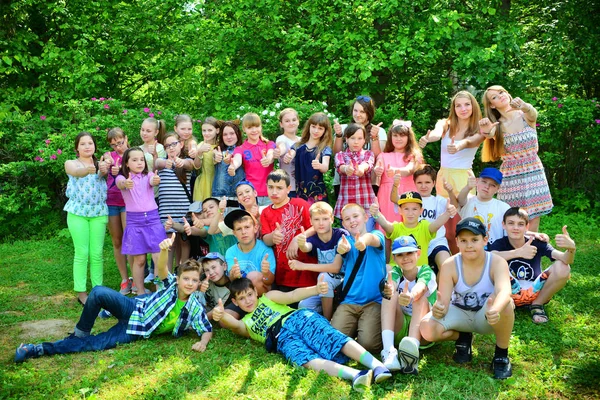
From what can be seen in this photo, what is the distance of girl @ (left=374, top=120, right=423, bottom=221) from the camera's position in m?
5.88

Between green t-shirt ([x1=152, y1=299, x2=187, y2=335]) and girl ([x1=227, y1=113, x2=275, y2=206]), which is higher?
girl ([x1=227, y1=113, x2=275, y2=206])

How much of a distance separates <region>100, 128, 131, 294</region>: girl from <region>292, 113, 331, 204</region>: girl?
1891 mm

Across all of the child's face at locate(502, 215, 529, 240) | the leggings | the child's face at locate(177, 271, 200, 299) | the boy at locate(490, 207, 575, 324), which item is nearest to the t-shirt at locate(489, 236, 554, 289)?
the boy at locate(490, 207, 575, 324)

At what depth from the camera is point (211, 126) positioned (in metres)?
6.46

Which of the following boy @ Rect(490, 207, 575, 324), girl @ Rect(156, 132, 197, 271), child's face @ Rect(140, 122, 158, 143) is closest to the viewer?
boy @ Rect(490, 207, 575, 324)

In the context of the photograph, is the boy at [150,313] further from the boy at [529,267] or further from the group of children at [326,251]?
the boy at [529,267]

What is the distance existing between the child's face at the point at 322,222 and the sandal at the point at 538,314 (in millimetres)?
1878

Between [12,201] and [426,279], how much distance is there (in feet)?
23.5

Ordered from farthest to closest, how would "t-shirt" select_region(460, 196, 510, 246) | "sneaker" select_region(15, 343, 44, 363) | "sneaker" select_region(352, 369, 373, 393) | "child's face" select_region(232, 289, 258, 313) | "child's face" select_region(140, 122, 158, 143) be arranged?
"child's face" select_region(140, 122, 158, 143)
"t-shirt" select_region(460, 196, 510, 246)
"child's face" select_region(232, 289, 258, 313)
"sneaker" select_region(15, 343, 44, 363)
"sneaker" select_region(352, 369, 373, 393)

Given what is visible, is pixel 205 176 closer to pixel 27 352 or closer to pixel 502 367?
pixel 27 352

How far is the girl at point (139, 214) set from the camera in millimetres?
5898

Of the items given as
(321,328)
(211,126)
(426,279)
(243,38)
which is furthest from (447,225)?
(243,38)

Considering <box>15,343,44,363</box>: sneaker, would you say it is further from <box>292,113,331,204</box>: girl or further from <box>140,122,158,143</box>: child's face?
<box>292,113,331,204</box>: girl

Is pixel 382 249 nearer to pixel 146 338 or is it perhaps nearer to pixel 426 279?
pixel 426 279
